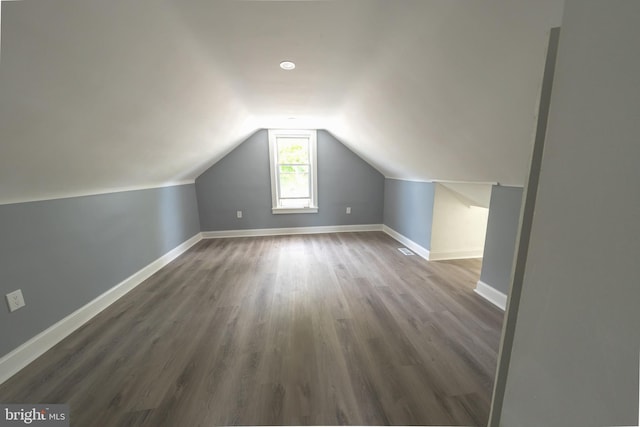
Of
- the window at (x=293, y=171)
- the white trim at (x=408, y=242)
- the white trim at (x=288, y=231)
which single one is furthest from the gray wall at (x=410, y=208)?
the window at (x=293, y=171)

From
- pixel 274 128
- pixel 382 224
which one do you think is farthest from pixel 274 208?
pixel 382 224

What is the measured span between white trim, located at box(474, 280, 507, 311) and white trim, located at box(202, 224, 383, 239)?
7.74 feet

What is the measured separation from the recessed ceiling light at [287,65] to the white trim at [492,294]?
258cm

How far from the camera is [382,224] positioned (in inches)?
174

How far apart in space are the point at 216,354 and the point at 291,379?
0.56m

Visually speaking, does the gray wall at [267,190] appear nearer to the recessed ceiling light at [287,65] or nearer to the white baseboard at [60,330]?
the white baseboard at [60,330]

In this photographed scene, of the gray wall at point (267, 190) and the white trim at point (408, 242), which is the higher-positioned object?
the gray wall at point (267, 190)

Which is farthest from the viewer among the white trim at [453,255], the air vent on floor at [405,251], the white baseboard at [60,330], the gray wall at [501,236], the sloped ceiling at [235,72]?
the air vent on floor at [405,251]

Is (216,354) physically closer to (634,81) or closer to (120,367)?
(120,367)

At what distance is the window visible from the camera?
397 centimetres

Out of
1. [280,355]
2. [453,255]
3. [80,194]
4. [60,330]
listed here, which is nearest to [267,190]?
[80,194]

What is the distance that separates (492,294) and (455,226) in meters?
1.10

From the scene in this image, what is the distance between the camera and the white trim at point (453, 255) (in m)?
2.95

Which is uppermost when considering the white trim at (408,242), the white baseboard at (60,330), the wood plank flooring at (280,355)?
the white trim at (408,242)
